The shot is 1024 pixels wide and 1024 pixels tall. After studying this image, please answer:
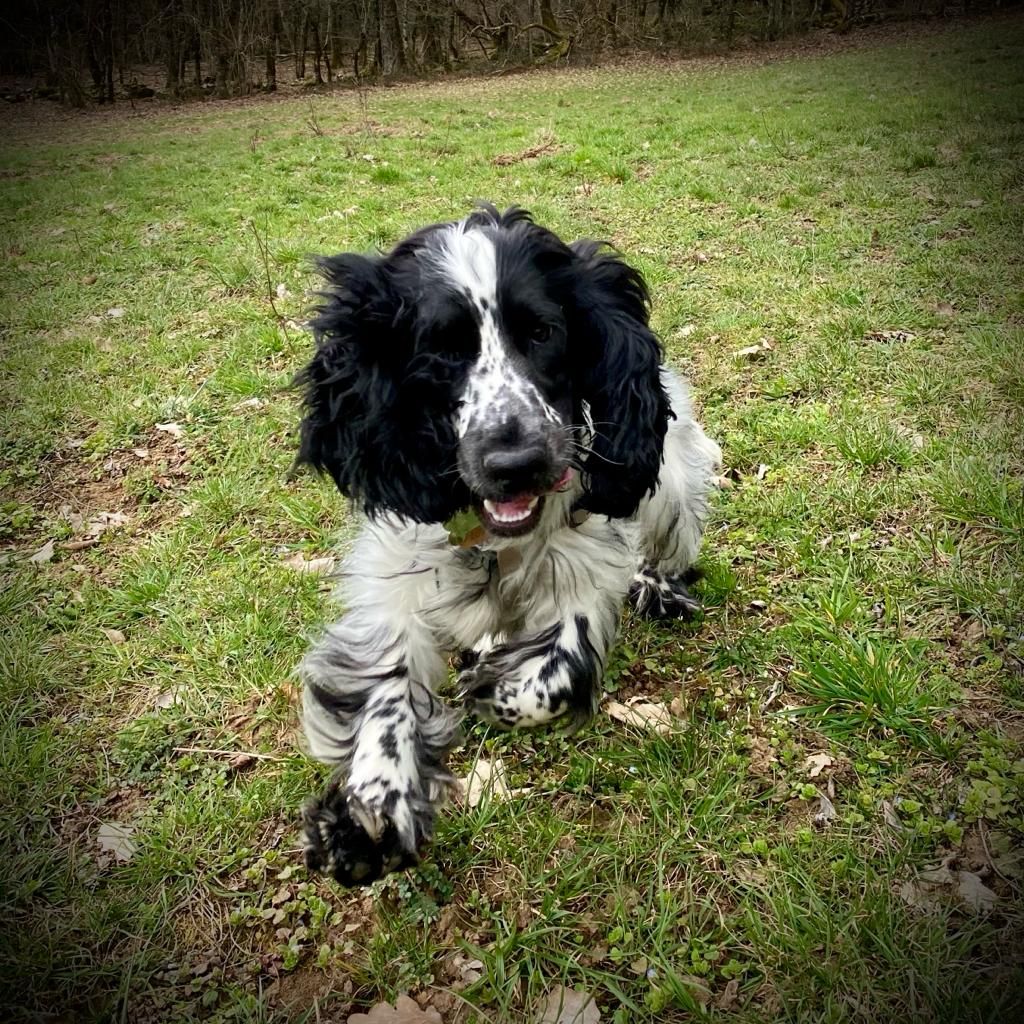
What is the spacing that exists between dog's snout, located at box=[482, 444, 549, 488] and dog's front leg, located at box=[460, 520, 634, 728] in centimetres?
50

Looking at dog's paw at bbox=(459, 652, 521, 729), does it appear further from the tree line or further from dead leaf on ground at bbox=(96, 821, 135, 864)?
the tree line

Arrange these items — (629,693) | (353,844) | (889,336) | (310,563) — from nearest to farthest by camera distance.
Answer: (353,844), (629,693), (310,563), (889,336)

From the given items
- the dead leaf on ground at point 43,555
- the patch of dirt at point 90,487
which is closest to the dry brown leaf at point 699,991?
the patch of dirt at point 90,487

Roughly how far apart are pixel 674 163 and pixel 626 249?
3.41 meters

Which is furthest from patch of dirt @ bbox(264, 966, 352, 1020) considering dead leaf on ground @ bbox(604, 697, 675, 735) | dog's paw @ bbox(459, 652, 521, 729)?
dead leaf on ground @ bbox(604, 697, 675, 735)

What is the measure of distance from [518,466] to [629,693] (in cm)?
115

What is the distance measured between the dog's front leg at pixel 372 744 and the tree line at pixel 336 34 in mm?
25236

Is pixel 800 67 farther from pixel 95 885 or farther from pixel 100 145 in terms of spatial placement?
pixel 95 885

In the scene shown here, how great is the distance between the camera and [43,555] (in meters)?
3.75

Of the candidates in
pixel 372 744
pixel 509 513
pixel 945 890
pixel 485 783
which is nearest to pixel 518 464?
pixel 509 513

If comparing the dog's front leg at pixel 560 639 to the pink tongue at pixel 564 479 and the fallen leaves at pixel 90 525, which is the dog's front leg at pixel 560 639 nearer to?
the pink tongue at pixel 564 479

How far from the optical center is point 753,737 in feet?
8.28

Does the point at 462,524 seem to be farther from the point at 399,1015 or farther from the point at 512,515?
the point at 399,1015

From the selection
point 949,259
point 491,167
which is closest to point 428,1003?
point 949,259
